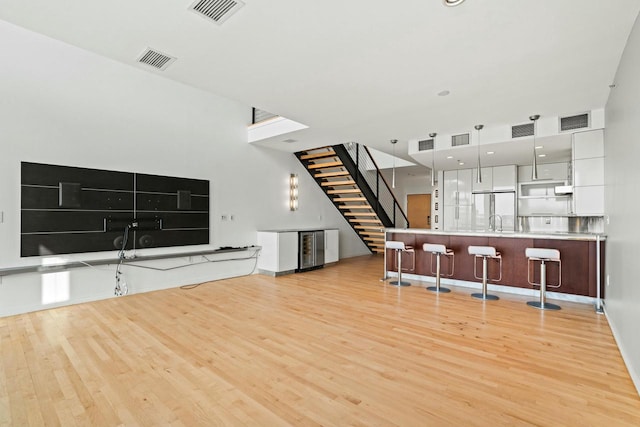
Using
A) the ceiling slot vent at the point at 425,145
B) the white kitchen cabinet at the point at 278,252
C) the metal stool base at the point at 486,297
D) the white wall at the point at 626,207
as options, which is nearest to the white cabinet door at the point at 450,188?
the ceiling slot vent at the point at 425,145

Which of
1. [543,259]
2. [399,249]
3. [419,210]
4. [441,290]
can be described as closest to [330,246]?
[399,249]

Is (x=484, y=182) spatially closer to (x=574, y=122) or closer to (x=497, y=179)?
(x=497, y=179)

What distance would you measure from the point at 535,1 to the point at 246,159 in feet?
18.9

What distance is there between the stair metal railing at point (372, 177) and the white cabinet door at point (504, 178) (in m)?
2.29

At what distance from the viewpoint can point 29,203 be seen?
4281mm

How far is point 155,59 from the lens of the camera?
Result: 3107 millimetres

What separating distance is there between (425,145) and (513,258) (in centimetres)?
262

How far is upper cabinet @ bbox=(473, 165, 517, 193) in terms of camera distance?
24.0 feet

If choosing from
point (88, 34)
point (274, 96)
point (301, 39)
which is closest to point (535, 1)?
point (301, 39)

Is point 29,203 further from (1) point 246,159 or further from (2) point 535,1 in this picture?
(2) point 535,1

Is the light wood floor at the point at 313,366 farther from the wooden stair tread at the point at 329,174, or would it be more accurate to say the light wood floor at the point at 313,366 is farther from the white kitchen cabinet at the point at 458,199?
the wooden stair tread at the point at 329,174

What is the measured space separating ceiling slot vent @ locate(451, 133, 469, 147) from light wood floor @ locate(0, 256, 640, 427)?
2.89 metres

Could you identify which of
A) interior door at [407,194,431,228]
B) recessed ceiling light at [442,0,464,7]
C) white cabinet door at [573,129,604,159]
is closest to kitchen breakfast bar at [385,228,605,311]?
white cabinet door at [573,129,604,159]

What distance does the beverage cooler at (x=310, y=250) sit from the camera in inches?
290
